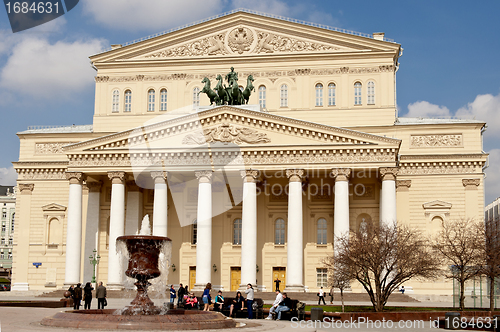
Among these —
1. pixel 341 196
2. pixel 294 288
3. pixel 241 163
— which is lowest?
pixel 294 288

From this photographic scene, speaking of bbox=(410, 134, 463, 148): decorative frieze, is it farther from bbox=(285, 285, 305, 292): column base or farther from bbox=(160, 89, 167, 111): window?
bbox=(160, 89, 167, 111): window

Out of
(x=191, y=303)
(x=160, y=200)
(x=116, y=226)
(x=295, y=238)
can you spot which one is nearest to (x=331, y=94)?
(x=295, y=238)

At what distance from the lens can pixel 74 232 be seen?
45406 millimetres

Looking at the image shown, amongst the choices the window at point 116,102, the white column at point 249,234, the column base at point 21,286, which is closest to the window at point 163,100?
the window at point 116,102

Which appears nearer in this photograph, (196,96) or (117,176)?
(117,176)

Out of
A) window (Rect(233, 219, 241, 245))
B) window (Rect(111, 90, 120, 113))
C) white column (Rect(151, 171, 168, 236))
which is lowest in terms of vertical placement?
window (Rect(233, 219, 241, 245))

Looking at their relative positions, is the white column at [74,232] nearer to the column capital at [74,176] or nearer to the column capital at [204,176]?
the column capital at [74,176]

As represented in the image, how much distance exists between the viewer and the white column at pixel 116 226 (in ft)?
146

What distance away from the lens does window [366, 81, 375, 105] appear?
53250mm

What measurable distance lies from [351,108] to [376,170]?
1085cm

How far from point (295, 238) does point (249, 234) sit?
3.12 metres

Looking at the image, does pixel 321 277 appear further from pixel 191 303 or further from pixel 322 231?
pixel 191 303

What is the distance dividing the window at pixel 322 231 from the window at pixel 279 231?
2740mm

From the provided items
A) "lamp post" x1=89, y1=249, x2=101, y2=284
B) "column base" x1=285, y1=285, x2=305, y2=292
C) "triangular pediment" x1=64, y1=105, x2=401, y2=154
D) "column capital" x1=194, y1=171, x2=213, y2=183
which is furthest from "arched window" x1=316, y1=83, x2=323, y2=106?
"lamp post" x1=89, y1=249, x2=101, y2=284
